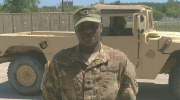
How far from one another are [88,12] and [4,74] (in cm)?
709

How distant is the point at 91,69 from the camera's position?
5.31ft

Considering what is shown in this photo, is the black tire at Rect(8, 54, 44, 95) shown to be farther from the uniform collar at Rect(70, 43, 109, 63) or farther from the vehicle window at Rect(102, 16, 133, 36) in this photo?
the uniform collar at Rect(70, 43, 109, 63)

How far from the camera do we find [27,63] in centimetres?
577

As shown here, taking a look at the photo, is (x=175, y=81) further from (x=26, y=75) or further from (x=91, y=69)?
(x=91, y=69)

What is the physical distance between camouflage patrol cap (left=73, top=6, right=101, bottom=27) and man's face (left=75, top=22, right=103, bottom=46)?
29mm

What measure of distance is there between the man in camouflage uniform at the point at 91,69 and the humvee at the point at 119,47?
3425 millimetres

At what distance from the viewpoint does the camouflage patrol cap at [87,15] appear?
159cm

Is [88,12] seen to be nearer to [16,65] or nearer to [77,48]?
[77,48]

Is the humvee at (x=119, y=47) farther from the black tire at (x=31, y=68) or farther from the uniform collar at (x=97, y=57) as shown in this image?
the uniform collar at (x=97, y=57)

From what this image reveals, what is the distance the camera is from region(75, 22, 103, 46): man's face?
63.6 inches

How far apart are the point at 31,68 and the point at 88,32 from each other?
437 centimetres

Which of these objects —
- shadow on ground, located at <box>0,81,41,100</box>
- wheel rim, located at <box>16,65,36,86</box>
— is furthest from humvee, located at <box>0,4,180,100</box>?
shadow on ground, located at <box>0,81,41,100</box>

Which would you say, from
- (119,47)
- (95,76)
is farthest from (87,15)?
(119,47)

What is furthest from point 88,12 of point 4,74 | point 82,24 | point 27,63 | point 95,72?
point 4,74
